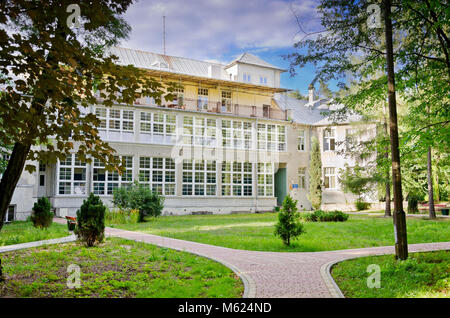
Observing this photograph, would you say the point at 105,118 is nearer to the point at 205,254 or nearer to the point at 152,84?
the point at 205,254

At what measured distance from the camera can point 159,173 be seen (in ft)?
89.4

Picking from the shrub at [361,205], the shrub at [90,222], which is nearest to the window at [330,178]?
the shrub at [361,205]

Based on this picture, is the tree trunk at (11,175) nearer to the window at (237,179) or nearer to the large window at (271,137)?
the window at (237,179)

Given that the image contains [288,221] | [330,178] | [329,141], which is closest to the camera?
[288,221]

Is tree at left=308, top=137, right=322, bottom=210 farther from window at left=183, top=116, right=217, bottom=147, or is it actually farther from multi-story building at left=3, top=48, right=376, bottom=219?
window at left=183, top=116, right=217, bottom=147

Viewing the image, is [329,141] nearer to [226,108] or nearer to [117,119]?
[226,108]

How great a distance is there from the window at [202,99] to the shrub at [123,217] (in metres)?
12.8

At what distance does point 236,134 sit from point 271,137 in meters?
3.66

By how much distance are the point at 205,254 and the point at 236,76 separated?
26.1 m

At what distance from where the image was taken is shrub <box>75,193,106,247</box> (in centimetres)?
1061

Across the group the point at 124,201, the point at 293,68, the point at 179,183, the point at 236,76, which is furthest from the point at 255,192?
the point at 293,68

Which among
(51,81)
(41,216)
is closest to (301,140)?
(41,216)

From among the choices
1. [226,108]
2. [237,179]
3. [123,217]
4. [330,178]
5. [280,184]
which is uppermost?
[226,108]

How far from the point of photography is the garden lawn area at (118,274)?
6051mm
